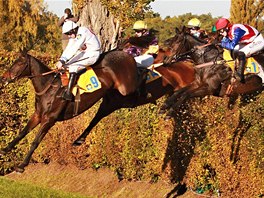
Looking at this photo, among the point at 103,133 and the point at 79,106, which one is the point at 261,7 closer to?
the point at 103,133

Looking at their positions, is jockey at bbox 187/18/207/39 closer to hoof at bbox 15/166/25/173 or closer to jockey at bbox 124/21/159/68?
jockey at bbox 124/21/159/68

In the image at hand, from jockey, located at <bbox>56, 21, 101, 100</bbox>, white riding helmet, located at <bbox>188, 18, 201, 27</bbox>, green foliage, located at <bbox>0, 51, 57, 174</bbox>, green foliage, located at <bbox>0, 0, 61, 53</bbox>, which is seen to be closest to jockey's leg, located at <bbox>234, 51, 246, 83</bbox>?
white riding helmet, located at <bbox>188, 18, 201, 27</bbox>

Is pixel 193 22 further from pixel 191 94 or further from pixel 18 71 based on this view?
pixel 18 71

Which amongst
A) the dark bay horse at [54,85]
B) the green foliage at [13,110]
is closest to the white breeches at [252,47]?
the dark bay horse at [54,85]

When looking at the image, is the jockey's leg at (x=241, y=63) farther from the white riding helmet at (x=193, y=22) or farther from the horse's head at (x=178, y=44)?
the white riding helmet at (x=193, y=22)

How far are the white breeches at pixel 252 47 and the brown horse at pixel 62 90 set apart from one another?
1.55m

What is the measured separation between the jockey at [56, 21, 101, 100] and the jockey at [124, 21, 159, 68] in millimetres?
A: 1108

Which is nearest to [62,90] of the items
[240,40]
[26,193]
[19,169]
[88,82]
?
[88,82]

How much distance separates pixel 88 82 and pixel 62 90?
401 mm

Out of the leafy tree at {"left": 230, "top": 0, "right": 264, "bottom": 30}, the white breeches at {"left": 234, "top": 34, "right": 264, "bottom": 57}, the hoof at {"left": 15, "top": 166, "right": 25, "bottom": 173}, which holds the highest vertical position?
the white breeches at {"left": 234, "top": 34, "right": 264, "bottom": 57}

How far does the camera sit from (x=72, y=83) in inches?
366

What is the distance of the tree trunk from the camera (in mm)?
17641

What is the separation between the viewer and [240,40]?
10359 millimetres

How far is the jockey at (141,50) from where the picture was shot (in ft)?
34.3
